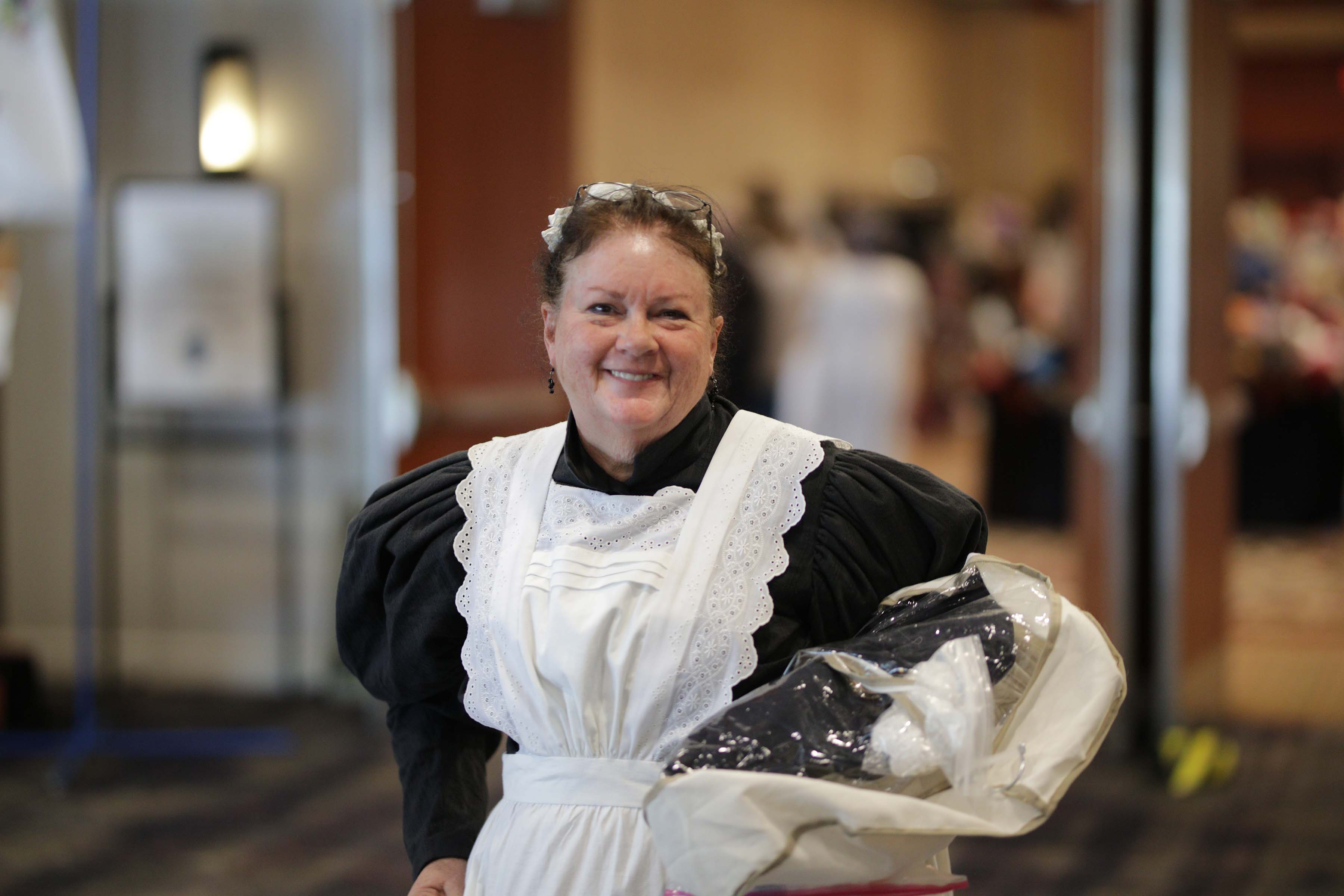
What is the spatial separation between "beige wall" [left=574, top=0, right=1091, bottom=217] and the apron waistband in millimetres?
3548

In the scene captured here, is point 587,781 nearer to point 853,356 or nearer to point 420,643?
point 420,643

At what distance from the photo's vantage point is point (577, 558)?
4.53 ft

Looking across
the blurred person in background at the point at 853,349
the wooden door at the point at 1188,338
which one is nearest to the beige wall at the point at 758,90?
the blurred person in background at the point at 853,349

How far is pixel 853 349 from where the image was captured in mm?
6066

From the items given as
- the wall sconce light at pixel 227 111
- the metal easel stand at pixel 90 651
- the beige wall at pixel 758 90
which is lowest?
the metal easel stand at pixel 90 651

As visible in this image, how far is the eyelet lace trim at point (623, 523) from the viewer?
4.54 feet

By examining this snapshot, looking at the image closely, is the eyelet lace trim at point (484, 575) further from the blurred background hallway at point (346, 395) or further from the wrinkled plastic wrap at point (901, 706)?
the blurred background hallway at point (346, 395)

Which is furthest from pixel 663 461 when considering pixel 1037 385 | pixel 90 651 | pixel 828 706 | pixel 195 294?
pixel 1037 385

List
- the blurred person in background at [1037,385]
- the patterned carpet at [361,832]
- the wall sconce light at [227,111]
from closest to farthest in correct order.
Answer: the patterned carpet at [361,832], the wall sconce light at [227,111], the blurred person in background at [1037,385]

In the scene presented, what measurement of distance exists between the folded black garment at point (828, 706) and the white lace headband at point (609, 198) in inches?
16.1

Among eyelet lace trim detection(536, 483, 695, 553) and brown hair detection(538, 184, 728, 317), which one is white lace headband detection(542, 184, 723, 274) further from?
eyelet lace trim detection(536, 483, 695, 553)

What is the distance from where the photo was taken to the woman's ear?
4.72ft

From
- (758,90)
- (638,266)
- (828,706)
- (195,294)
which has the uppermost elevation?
(758,90)

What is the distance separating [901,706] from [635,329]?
0.43 meters
